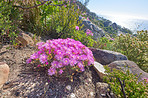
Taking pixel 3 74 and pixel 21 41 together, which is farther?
pixel 21 41

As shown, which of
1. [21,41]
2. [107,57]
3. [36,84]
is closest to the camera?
[36,84]

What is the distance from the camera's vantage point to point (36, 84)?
173cm

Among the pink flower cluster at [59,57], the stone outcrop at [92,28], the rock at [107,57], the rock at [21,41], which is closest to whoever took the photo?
the pink flower cluster at [59,57]

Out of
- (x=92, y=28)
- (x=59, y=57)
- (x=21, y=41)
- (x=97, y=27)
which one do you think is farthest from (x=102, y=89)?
(x=97, y=27)

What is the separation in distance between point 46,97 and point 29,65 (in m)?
0.90

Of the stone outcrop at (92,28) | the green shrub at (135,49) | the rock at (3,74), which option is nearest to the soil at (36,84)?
→ the rock at (3,74)

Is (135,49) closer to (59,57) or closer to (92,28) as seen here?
(59,57)

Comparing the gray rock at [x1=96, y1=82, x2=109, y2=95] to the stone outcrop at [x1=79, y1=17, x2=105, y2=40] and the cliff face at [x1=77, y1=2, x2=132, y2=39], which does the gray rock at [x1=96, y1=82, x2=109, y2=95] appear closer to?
the cliff face at [x1=77, y1=2, x2=132, y2=39]

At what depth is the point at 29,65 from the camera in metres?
2.14

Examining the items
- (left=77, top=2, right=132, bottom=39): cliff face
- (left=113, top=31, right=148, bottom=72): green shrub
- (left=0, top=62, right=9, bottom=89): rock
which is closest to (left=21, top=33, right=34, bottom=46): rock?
(left=0, top=62, right=9, bottom=89): rock

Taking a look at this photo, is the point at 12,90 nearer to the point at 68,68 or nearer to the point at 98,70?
the point at 68,68

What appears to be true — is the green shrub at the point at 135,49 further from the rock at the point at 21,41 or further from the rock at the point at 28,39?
the rock at the point at 21,41

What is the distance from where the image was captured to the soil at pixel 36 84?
1.58 m

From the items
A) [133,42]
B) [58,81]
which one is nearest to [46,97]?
[58,81]
